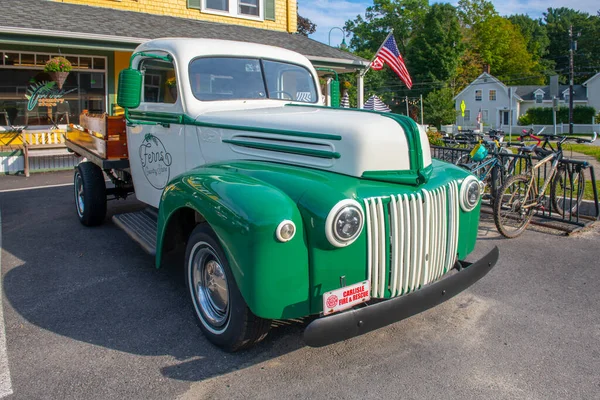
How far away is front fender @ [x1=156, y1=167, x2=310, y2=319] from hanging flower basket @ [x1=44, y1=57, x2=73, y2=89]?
378 inches

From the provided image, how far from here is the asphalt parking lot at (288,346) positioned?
2.89 metres

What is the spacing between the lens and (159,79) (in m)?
4.83

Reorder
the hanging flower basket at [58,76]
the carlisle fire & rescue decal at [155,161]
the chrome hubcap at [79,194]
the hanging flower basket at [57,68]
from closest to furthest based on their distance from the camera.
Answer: the carlisle fire & rescue decal at [155,161] → the chrome hubcap at [79,194] → the hanging flower basket at [57,68] → the hanging flower basket at [58,76]

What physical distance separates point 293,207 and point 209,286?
39.2 inches

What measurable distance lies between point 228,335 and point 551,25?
105m

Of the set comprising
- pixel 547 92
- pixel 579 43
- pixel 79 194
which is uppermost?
pixel 579 43

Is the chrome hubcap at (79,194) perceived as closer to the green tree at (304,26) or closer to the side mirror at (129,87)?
the side mirror at (129,87)

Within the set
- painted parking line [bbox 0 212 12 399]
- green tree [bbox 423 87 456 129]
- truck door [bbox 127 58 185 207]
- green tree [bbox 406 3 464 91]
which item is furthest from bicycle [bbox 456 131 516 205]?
green tree [bbox 406 3 464 91]

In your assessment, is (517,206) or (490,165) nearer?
(517,206)

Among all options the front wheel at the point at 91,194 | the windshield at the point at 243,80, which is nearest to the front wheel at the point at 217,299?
the windshield at the point at 243,80

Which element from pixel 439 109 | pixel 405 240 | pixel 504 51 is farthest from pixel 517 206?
pixel 504 51

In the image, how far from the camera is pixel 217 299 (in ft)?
11.2

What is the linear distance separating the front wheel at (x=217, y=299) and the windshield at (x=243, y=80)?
5.31ft

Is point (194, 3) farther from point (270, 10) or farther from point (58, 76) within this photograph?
point (58, 76)
